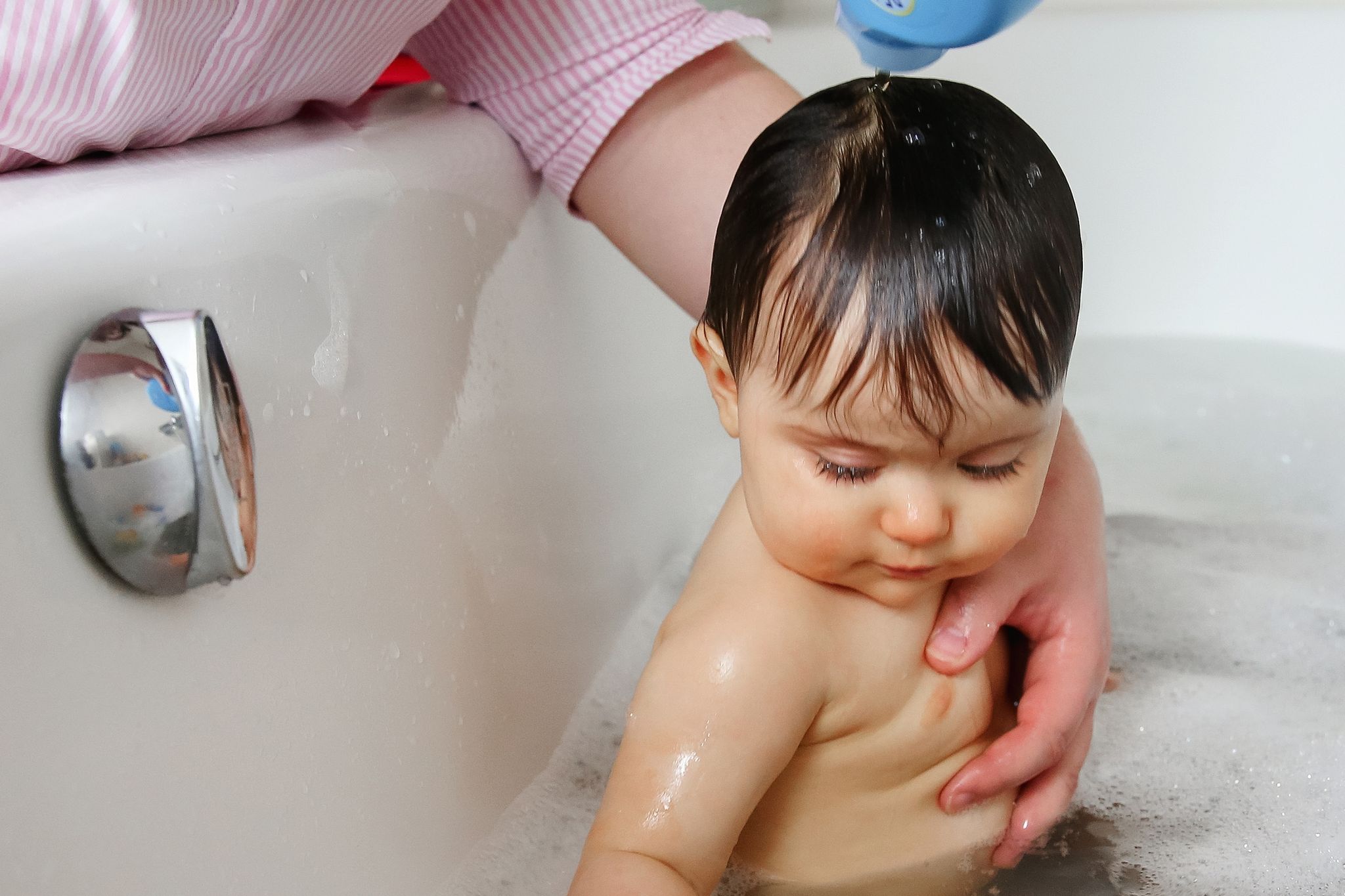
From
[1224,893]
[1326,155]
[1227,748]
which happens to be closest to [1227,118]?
[1326,155]

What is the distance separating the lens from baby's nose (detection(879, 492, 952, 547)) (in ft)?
1.86

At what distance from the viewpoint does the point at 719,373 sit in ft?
2.11

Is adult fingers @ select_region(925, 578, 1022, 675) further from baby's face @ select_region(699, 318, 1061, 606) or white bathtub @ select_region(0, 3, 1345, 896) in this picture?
white bathtub @ select_region(0, 3, 1345, 896)

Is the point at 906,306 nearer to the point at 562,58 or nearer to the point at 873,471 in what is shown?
the point at 873,471

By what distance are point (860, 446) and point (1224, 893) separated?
0.38m

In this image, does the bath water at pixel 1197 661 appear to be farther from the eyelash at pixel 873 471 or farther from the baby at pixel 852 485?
the eyelash at pixel 873 471

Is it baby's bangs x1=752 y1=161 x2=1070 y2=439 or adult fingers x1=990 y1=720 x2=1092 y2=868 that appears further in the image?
adult fingers x1=990 y1=720 x2=1092 y2=868

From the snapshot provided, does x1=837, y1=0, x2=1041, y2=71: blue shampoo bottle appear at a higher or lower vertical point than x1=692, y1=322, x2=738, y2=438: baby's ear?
higher

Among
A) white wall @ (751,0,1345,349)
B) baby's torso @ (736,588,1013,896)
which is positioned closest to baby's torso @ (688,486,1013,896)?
baby's torso @ (736,588,1013,896)

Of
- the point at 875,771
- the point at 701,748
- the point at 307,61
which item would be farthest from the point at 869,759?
the point at 307,61

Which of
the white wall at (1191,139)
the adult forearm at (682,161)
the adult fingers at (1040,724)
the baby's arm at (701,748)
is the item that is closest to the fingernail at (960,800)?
the adult fingers at (1040,724)

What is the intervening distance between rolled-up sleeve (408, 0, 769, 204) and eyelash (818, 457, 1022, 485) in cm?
36

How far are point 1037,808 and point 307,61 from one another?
59 centimetres

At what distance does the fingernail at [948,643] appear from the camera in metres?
0.68
